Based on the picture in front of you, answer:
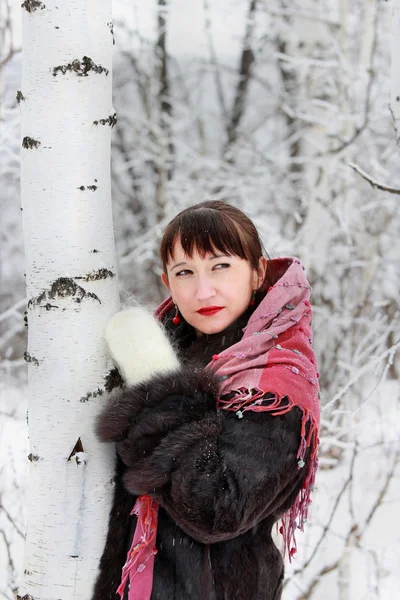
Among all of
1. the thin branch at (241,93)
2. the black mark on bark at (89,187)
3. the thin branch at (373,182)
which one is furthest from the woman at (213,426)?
the thin branch at (241,93)

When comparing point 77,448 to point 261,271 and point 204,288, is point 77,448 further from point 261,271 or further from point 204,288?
point 261,271

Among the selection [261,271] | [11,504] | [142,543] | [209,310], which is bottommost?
[11,504]

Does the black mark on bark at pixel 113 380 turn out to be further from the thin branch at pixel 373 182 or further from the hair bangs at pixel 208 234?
the thin branch at pixel 373 182

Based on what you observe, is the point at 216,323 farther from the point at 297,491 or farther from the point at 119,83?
the point at 119,83

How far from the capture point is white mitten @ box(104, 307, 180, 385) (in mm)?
1538

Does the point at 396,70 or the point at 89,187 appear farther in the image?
the point at 396,70

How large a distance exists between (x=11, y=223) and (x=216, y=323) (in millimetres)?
9746

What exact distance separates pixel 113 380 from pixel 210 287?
35 cm

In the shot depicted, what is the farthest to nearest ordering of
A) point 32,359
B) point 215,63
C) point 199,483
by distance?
point 215,63 < point 32,359 < point 199,483

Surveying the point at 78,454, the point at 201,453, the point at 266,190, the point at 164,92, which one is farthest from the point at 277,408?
the point at 164,92

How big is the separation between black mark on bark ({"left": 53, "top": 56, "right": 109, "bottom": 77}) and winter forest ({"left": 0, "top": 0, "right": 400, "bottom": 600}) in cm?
2

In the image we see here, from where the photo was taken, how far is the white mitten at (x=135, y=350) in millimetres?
1538

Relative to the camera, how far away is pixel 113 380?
1.60 m

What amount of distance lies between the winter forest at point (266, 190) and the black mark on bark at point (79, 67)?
0.06ft
